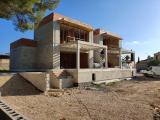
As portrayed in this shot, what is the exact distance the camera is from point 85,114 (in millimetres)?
9031

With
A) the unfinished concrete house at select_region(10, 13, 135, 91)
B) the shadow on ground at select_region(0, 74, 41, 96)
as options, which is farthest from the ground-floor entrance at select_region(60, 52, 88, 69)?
the shadow on ground at select_region(0, 74, 41, 96)

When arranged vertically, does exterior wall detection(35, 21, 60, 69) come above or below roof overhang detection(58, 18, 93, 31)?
below

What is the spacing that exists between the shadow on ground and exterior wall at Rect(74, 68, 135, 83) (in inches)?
189

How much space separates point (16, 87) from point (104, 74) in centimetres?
1085

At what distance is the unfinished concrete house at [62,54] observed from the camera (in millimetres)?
18855

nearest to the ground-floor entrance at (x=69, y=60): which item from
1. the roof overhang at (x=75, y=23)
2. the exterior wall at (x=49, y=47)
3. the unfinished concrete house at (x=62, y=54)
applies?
the unfinished concrete house at (x=62, y=54)

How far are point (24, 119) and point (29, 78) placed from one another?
10.5 metres

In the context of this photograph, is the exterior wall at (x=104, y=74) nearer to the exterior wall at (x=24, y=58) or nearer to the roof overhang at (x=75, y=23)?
the roof overhang at (x=75, y=23)

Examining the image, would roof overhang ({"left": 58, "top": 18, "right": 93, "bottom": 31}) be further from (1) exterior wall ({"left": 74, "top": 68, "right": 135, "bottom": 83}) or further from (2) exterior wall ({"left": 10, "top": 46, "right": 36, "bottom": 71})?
(1) exterior wall ({"left": 74, "top": 68, "right": 135, "bottom": 83})

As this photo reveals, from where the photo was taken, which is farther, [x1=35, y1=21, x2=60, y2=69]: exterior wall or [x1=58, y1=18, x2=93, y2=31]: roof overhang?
[x1=58, y1=18, x2=93, y2=31]: roof overhang

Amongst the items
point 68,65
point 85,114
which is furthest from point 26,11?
point 68,65

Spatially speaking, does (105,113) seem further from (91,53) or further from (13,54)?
(13,54)

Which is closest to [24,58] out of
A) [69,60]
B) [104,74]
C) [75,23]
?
[69,60]

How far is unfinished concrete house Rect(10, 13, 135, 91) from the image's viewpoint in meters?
18.9
